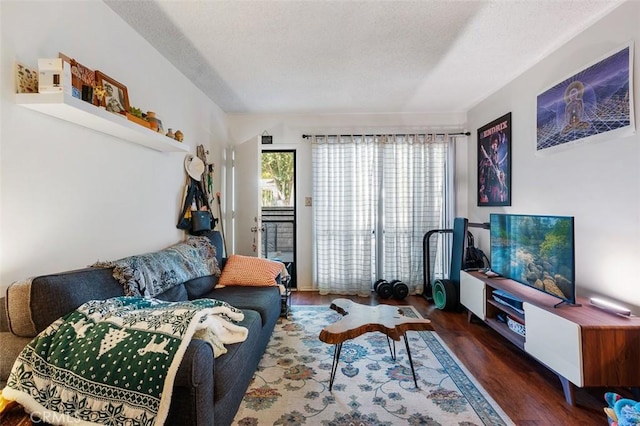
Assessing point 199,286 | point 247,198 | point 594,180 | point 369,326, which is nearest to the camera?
point 369,326

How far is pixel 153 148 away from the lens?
8.00ft

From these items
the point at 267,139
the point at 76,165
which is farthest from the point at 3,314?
the point at 267,139

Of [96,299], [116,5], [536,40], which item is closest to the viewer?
[96,299]

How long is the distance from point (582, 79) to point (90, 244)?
370 centimetres

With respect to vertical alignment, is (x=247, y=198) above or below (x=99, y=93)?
below

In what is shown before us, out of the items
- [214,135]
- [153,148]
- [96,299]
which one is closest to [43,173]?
[96,299]

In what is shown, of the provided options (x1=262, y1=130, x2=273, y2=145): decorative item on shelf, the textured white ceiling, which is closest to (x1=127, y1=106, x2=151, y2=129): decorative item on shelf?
the textured white ceiling

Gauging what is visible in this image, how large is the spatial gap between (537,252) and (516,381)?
3.19 feet

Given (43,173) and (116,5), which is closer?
(43,173)

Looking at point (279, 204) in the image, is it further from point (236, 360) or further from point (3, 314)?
point (3, 314)

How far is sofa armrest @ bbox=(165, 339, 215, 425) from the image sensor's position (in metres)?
1.22

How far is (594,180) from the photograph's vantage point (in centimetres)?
216

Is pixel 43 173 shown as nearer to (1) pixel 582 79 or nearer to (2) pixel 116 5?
(2) pixel 116 5

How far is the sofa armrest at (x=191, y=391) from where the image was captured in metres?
1.22
